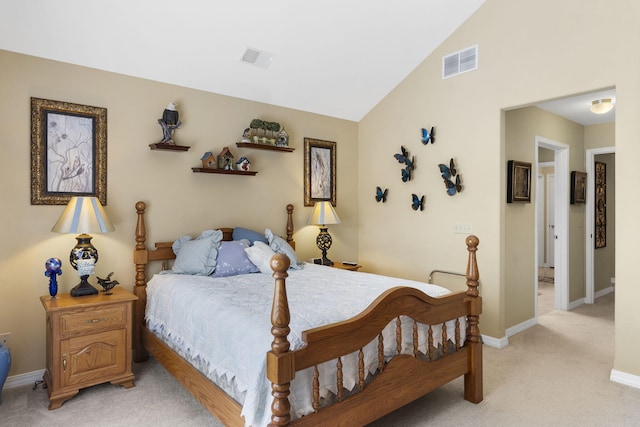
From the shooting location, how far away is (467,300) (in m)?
2.60

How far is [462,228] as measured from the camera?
3.93m

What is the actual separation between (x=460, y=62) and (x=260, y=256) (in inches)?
107

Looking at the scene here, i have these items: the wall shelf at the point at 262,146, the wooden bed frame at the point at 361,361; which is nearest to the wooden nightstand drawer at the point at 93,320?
the wooden bed frame at the point at 361,361

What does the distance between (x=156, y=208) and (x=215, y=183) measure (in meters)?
0.61

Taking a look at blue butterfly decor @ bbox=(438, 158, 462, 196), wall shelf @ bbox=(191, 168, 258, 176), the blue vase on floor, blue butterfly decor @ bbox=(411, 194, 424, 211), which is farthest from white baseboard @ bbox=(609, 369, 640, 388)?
the blue vase on floor

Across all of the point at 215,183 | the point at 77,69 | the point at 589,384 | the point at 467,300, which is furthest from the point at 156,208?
the point at 589,384

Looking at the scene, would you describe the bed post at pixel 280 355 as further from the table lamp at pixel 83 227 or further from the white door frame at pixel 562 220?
the white door frame at pixel 562 220

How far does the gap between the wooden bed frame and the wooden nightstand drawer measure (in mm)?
332

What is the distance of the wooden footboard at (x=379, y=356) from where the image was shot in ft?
5.39

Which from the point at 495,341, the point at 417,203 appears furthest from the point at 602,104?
the point at 495,341

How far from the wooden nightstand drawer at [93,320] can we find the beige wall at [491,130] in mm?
2915

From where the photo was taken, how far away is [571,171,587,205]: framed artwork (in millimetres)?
4969

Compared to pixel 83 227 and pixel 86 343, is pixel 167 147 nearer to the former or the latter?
pixel 83 227

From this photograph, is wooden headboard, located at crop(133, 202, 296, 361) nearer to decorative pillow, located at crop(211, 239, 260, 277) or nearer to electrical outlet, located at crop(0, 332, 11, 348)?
decorative pillow, located at crop(211, 239, 260, 277)
